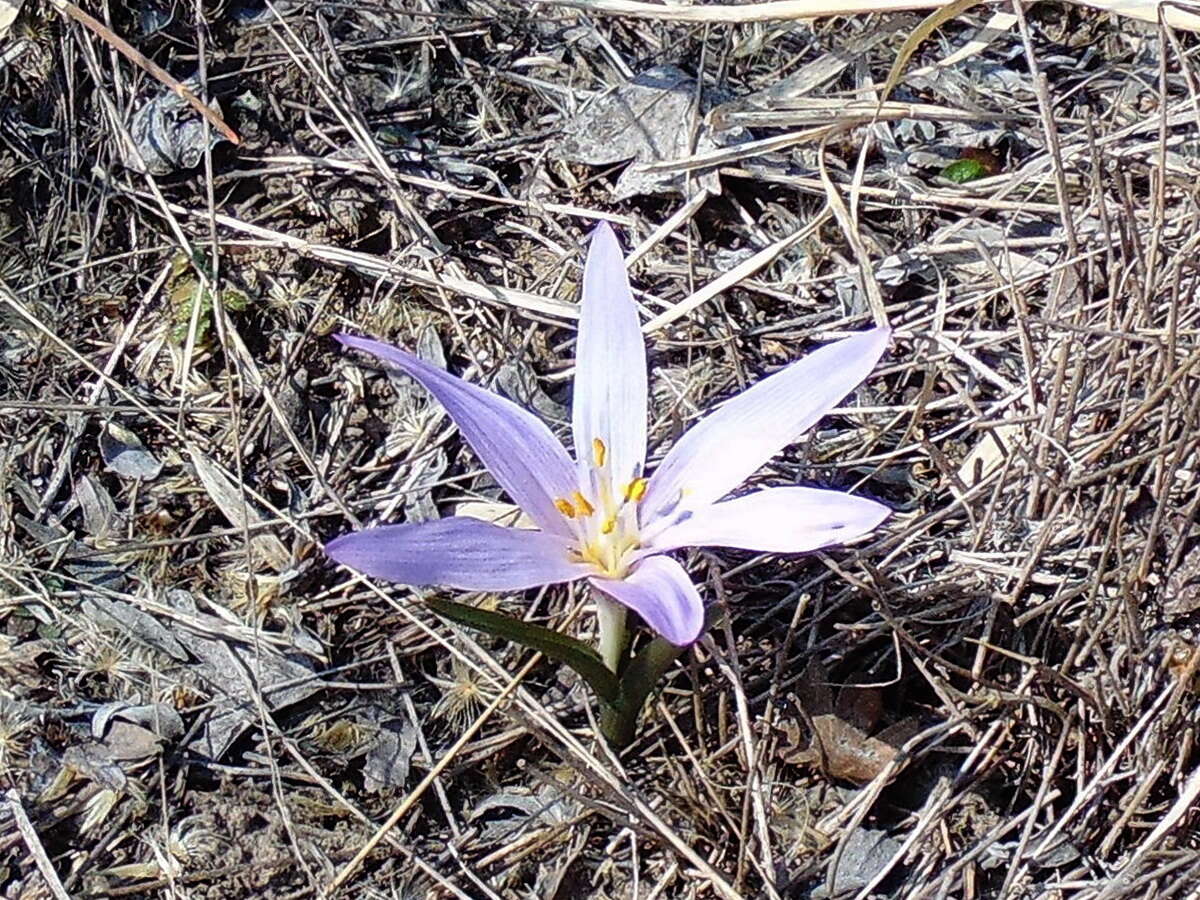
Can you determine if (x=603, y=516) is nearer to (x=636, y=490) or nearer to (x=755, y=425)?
(x=636, y=490)

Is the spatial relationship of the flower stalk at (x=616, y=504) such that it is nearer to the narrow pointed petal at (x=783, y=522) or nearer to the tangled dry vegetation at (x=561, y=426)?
the narrow pointed petal at (x=783, y=522)

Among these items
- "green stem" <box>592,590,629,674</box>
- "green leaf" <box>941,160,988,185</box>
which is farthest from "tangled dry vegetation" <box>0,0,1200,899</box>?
"green stem" <box>592,590,629,674</box>

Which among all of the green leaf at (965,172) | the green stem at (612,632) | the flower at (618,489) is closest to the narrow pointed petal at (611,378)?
the flower at (618,489)

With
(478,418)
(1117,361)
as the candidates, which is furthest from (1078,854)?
(478,418)

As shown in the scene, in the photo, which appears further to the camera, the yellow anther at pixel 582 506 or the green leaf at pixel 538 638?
the yellow anther at pixel 582 506

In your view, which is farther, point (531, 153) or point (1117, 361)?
point (531, 153)

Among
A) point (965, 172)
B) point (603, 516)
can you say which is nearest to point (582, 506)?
point (603, 516)

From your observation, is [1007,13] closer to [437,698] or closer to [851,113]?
[851,113]
